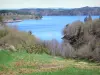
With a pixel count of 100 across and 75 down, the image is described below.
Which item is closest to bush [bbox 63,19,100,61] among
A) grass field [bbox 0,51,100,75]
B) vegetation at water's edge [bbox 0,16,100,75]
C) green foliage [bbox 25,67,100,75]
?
vegetation at water's edge [bbox 0,16,100,75]

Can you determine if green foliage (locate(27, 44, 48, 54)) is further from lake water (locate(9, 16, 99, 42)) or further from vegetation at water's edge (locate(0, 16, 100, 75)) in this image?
lake water (locate(9, 16, 99, 42))

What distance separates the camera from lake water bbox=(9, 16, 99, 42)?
1011 inches

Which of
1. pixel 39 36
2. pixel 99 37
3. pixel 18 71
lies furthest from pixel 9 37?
pixel 18 71

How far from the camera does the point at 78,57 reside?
20422 mm

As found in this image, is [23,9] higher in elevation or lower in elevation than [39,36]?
higher

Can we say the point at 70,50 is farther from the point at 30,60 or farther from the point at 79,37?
the point at 30,60

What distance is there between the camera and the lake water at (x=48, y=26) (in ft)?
84.3

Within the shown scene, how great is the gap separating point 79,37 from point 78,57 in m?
2.41

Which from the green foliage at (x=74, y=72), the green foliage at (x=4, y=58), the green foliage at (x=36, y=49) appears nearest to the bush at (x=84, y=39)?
the green foliage at (x=36, y=49)

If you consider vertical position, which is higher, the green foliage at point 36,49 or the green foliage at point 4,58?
the green foliage at point 4,58

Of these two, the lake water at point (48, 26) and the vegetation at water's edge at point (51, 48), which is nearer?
→ the vegetation at water's edge at point (51, 48)

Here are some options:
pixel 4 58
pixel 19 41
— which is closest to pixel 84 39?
pixel 19 41

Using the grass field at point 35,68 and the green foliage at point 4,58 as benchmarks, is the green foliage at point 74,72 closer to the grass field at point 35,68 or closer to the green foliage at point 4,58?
the grass field at point 35,68

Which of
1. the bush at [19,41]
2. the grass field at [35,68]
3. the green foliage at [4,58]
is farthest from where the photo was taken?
the bush at [19,41]
